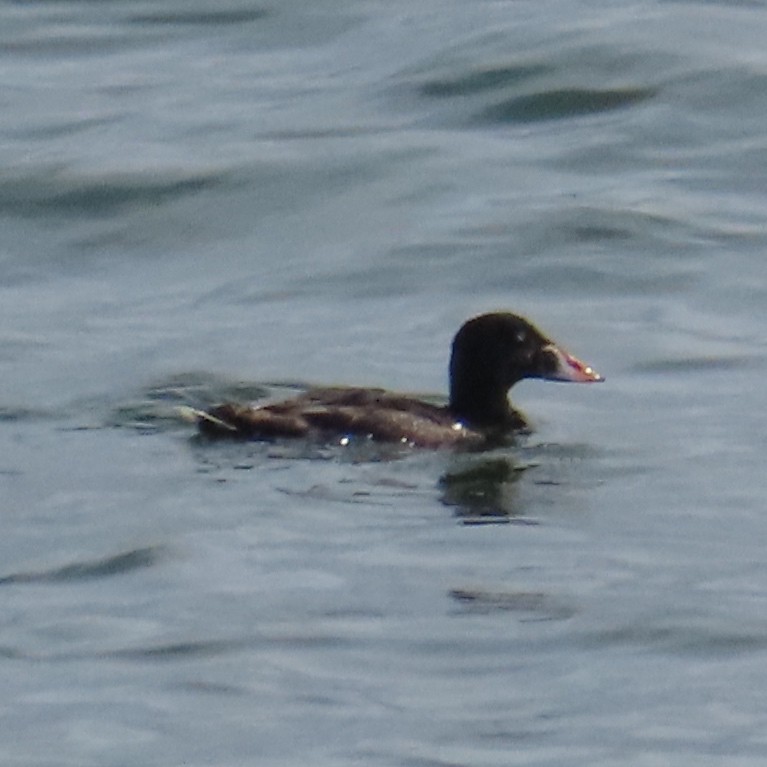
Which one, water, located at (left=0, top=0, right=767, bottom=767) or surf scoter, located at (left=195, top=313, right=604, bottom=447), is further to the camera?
surf scoter, located at (left=195, top=313, right=604, bottom=447)

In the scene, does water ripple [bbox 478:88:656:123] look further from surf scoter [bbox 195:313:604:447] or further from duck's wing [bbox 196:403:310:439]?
duck's wing [bbox 196:403:310:439]

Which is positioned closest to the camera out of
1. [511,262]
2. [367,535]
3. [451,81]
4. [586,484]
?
[367,535]

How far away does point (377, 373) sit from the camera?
54.4 ft

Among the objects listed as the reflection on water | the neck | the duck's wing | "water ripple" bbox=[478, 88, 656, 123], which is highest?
"water ripple" bbox=[478, 88, 656, 123]

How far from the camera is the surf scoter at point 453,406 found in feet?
47.8

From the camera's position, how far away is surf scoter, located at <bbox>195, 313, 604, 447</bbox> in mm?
14578

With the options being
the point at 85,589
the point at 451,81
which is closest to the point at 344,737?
the point at 85,589

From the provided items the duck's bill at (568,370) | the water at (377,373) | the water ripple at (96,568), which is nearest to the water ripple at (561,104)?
the water at (377,373)

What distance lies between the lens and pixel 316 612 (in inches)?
470

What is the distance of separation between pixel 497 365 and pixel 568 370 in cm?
33

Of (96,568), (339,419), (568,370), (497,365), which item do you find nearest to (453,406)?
(497,365)

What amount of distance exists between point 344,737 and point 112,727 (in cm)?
73

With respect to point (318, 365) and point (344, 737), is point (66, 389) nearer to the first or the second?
point (318, 365)

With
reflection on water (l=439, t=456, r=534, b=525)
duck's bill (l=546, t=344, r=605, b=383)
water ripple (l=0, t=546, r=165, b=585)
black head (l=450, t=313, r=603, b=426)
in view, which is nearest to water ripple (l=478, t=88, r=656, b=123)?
black head (l=450, t=313, r=603, b=426)
